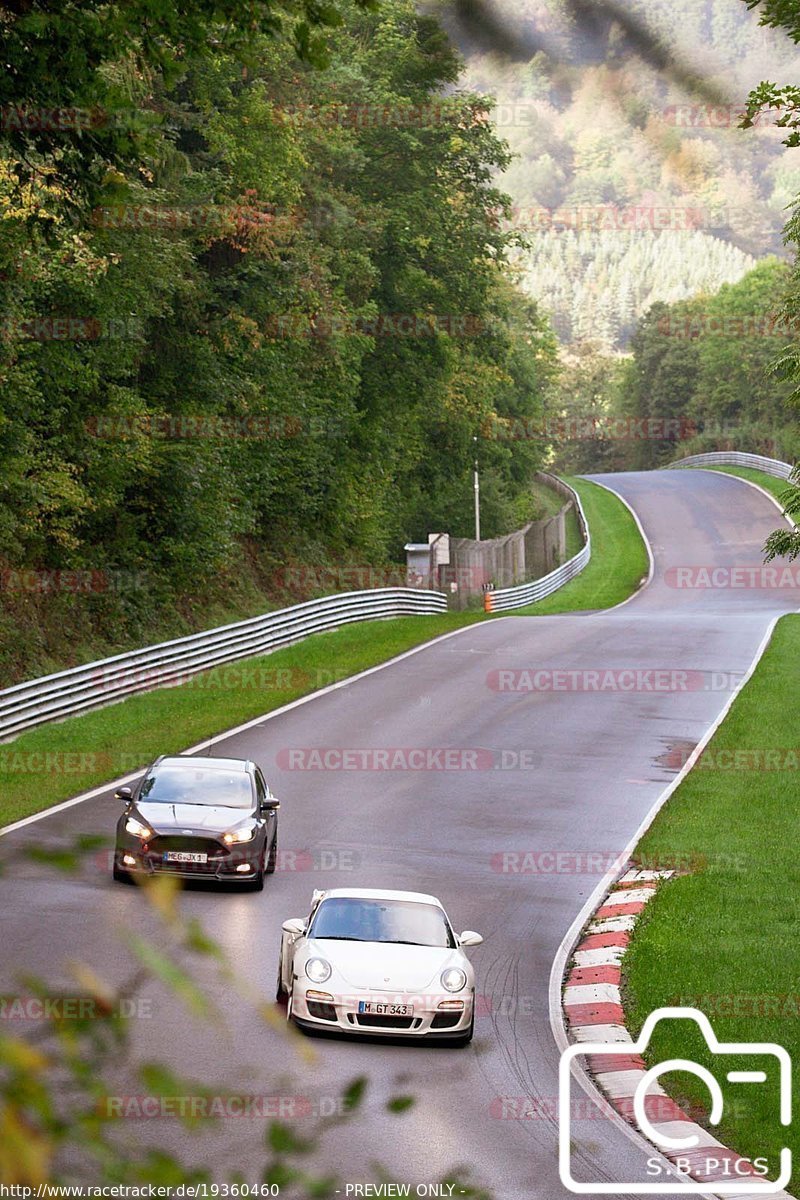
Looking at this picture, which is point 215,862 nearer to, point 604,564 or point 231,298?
point 231,298

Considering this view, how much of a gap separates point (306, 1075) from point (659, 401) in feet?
489

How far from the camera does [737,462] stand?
119 meters

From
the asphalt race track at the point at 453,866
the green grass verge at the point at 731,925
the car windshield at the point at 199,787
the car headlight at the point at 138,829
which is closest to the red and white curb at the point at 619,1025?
the green grass verge at the point at 731,925

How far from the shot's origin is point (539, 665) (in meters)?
40.4

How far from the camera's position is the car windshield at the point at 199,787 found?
20.3 metres

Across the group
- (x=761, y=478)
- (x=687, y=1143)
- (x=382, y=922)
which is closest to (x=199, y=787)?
(x=382, y=922)

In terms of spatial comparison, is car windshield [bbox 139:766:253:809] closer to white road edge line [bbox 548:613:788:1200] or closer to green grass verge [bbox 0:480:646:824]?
green grass verge [bbox 0:480:646:824]

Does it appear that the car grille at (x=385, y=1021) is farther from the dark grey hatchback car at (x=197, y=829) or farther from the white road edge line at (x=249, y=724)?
the white road edge line at (x=249, y=724)

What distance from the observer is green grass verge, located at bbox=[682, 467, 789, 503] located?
96062 mm

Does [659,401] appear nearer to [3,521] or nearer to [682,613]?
[682,613]

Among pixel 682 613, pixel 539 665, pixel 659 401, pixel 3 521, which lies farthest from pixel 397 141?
pixel 659 401

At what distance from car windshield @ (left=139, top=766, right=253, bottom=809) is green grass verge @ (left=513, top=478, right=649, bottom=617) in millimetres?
36879

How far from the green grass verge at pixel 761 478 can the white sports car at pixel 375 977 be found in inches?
3060

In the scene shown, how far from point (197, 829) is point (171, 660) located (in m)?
17.9
